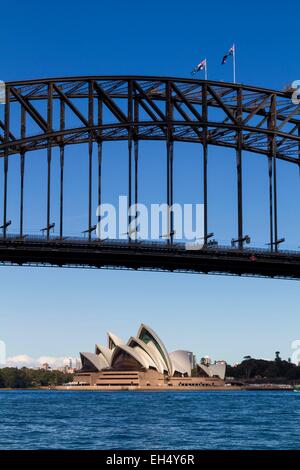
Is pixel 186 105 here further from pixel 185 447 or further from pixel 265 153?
pixel 185 447

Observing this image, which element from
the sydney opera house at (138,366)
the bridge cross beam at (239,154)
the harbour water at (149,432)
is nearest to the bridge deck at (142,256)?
the bridge cross beam at (239,154)

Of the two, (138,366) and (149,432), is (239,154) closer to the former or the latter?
(149,432)

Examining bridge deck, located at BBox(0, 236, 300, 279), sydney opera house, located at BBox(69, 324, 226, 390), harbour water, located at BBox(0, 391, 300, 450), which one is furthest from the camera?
sydney opera house, located at BBox(69, 324, 226, 390)

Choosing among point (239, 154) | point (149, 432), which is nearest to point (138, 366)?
point (239, 154)

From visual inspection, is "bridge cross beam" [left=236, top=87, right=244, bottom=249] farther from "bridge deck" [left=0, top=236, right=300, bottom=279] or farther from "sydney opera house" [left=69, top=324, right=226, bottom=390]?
"sydney opera house" [left=69, top=324, right=226, bottom=390]

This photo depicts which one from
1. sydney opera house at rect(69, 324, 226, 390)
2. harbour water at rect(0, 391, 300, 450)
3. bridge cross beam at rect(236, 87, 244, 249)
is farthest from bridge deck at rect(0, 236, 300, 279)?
sydney opera house at rect(69, 324, 226, 390)

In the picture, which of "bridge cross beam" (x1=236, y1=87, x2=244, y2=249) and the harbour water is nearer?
the harbour water
